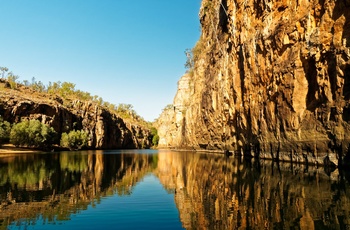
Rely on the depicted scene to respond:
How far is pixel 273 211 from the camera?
14.2 metres

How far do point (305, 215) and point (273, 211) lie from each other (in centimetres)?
143

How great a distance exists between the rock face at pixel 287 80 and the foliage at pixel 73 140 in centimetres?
6563

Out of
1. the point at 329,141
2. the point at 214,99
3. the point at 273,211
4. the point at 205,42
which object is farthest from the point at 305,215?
the point at 205,42

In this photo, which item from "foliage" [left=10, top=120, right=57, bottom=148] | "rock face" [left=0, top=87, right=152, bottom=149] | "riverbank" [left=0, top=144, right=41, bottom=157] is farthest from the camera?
"rock face" [left=0, top=87, right=152, bottom=149]

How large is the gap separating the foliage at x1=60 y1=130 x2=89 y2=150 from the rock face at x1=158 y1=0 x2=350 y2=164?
6563 cm

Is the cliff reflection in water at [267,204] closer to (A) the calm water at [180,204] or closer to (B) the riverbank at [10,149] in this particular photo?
(A) the calm water at [180,204]

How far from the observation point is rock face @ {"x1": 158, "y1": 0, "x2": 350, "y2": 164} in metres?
28.7

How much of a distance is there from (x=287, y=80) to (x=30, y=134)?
76.8 metres

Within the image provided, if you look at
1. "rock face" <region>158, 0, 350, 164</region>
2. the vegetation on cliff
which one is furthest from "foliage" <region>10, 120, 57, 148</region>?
"rock face" <region>158, 0, 350, 164</region>

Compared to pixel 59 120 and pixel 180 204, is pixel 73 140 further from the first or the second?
pixel 180 204

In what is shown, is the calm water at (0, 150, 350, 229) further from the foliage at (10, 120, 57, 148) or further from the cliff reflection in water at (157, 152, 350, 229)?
the foliage at (10, 120, 57, 148)

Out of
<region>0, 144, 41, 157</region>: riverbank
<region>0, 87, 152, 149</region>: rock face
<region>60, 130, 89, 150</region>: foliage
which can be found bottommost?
<region>0, 144, 41, 157</region>: riverbank

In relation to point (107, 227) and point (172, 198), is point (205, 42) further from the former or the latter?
point (107, 227)

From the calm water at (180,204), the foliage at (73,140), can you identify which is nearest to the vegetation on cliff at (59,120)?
the foliage at (73,140)
